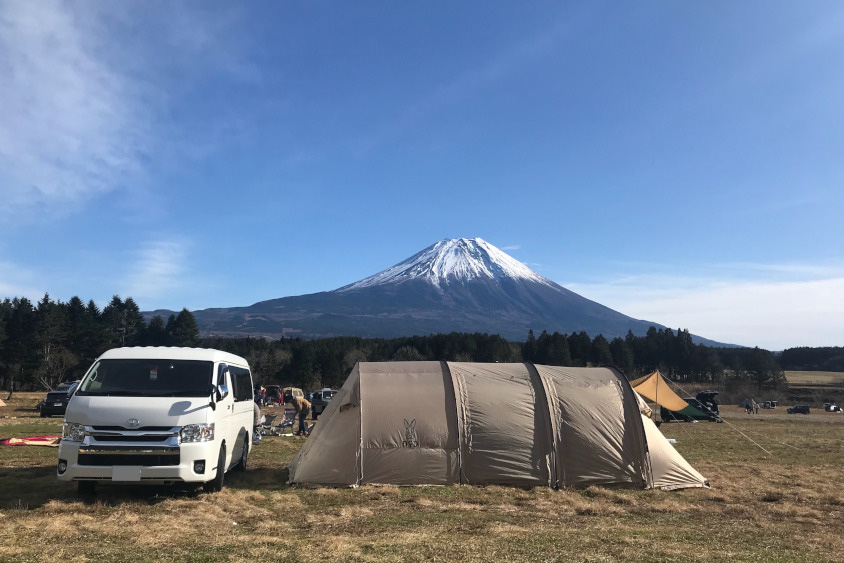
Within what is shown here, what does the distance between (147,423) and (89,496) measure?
1.79 metres

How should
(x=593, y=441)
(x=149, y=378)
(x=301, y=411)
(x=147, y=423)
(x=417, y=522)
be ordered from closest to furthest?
(x=417, y=522) < (x=147, y=423) < (x=149, y=378) < (x=593, y=441) < (x=301, y=411)

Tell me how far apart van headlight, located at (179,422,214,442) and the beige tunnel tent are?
2656 millimetres

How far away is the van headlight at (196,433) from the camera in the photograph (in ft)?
29.2

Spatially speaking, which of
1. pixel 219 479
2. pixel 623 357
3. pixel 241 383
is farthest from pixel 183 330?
pixel 219 479

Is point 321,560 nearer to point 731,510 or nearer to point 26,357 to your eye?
point 731,510

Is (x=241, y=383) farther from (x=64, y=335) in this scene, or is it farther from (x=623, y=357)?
(x=623, y=357)

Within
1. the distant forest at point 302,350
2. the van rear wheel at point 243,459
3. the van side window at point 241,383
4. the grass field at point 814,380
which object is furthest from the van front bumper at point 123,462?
the grass field at point 814,380

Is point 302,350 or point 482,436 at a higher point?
point 302,350

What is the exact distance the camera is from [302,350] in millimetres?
80250

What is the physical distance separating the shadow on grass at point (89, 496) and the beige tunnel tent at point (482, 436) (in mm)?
746

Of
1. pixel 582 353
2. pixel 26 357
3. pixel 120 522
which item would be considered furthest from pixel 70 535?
pixel 582 353

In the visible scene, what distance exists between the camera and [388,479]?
11.2 metres

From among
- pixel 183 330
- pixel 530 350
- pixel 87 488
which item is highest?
pixel 183 330

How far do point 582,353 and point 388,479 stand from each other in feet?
273
